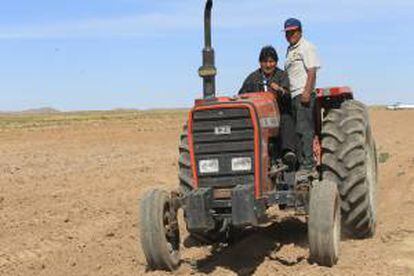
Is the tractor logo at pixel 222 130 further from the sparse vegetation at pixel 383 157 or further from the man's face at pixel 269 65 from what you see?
the sparse vegetation at pixel 383 157

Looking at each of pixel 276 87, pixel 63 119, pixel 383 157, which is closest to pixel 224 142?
pixel 276 87

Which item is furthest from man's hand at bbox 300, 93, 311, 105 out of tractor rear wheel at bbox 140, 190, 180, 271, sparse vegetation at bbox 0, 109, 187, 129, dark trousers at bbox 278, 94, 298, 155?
sparse vegetation at bbox 0, 109, 187, 129

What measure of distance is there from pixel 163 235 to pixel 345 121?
2508 millimetres

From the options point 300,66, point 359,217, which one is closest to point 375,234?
point 359,217

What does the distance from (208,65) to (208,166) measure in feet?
3.78

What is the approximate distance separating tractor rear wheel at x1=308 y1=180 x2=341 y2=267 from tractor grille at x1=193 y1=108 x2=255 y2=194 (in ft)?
2.19

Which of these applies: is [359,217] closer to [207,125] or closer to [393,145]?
[207,125]

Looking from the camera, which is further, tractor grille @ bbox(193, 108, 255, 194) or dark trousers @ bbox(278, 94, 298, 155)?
dark trousers @ bbox(278, 94, 298, 155)

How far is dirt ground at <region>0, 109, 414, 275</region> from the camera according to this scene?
297 inches

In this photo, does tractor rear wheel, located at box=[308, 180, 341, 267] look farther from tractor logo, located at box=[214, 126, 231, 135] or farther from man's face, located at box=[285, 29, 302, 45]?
man's face, located at box=[285, 29, 302, 45]

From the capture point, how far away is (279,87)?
8250 mm

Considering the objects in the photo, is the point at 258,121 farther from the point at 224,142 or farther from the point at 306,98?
the point at 306,98

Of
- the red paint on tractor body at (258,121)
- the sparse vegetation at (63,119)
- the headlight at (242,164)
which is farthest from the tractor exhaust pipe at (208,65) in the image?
the sparse vegetation at (63,119)

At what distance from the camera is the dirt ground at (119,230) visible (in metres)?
7.55
